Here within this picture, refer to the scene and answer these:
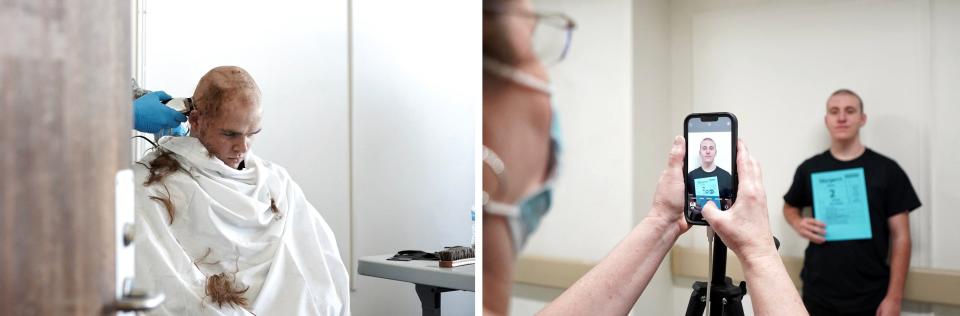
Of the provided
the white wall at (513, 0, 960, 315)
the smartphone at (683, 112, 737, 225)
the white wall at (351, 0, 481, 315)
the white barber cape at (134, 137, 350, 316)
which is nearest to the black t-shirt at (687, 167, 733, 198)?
the smartphone at (683, 112, 737, 225)

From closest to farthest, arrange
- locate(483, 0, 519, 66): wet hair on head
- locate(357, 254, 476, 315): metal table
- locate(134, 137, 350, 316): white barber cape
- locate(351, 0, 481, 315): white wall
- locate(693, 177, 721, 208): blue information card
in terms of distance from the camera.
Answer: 1. locate(693, 177, 721, 208): blue information card
2. locate(483, 0, 519, 66): wet hair on head
3. locate(134, 137, 350, 316): white barber cape
4. locate(357, 254, 476, 315): metal table
5. locate(351, 0, 481, 315): white wall

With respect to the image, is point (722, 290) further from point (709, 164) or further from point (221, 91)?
point (221, 91)

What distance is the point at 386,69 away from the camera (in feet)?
7.27

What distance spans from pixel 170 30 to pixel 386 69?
731 mm

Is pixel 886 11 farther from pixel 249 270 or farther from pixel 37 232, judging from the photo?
pixel 37 232

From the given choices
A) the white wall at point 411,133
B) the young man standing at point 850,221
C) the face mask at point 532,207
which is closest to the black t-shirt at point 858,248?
the young man standing at point 850,221

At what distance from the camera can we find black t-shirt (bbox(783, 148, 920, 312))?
5.61 ft

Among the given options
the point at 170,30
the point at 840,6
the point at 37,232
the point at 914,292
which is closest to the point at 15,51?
the point at 37,232

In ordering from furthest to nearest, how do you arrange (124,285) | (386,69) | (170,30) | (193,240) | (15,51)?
1. (386,69)
2. (170,30)
3. (193,240)
4. (124,285)
5. (15,51)

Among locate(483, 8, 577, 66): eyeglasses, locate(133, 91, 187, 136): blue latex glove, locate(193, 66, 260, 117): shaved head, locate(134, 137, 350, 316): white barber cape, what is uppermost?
locate(483, 8, 577, 66): eyeglasses

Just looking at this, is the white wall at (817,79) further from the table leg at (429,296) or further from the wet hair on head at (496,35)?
the table leg at (429,296)

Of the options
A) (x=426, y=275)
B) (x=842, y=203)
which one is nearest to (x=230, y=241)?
(x=426, y=275)

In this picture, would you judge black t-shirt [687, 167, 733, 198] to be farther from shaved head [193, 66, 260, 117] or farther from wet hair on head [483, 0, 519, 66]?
shaved head [193, 66, 260, 117]

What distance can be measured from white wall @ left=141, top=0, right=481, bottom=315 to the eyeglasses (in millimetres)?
334
